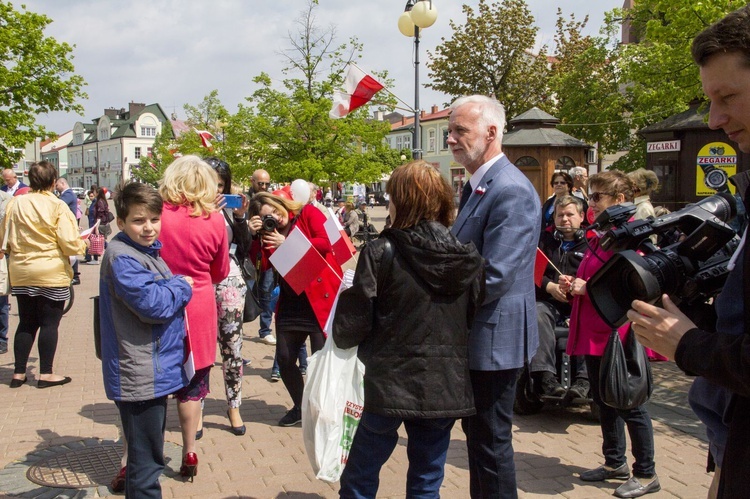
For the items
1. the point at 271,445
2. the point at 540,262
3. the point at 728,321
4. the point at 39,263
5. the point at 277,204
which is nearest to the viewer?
the point at 728,321

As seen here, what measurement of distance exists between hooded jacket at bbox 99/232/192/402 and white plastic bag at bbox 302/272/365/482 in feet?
2.90

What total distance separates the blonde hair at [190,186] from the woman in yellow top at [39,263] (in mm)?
A: 2678

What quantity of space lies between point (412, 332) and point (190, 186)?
6.57ft

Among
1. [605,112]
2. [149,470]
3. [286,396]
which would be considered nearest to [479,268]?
[149,470]

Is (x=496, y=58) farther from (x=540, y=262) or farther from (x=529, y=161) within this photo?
(x=540, y=262)

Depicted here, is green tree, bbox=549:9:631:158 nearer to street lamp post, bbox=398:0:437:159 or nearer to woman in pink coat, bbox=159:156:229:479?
street lamp post, bbox=398:0:437:159

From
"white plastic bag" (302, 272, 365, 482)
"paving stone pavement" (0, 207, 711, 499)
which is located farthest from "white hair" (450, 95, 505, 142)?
"paving stone pavement" (0, 207, 711, 499)

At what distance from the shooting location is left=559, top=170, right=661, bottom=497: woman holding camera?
4.01 metres

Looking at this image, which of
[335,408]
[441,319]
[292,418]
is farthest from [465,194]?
[292,418]

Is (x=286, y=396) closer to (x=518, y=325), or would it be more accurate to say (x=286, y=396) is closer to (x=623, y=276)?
(x=518, y=325)

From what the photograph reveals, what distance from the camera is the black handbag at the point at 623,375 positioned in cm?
326

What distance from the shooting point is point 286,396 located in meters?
6.13

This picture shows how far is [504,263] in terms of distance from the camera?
303 centimetres

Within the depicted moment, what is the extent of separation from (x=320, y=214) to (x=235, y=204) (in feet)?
2.38
